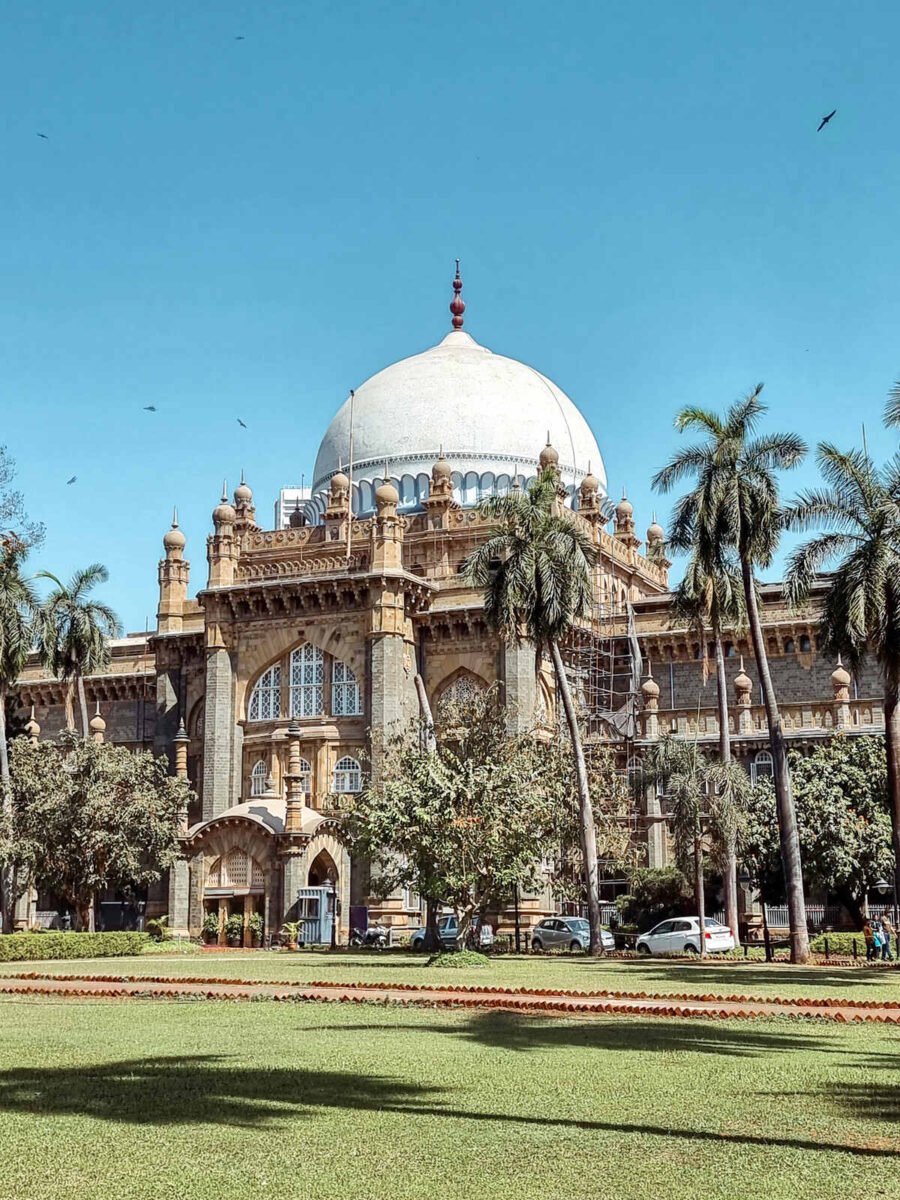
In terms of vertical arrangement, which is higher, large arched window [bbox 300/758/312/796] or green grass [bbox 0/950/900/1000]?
large arched window [bbox 300/758/312/796]

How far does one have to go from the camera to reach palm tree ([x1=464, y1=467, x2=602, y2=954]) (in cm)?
4412

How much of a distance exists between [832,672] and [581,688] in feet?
33.0

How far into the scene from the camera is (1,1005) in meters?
23.3

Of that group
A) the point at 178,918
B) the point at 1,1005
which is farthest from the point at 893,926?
the point at 1,1005

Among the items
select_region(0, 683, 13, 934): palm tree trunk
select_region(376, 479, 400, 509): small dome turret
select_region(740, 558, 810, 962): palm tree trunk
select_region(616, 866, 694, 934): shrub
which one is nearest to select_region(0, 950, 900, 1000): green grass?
select_region(740, 558, 810, 962): palm tree trunk

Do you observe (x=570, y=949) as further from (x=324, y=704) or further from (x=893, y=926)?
(x=324, y=704)

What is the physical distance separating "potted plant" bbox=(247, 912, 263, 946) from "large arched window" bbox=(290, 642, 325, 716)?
10786 millimetres

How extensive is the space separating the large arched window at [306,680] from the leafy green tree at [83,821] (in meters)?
8.53

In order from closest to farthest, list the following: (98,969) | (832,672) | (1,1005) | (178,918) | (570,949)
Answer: (1,1005)
(98,969)
(570,949)
(178,918)
(832,672)

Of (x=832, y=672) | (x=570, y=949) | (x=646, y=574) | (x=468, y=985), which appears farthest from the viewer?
Answer: (x=646, y=574)

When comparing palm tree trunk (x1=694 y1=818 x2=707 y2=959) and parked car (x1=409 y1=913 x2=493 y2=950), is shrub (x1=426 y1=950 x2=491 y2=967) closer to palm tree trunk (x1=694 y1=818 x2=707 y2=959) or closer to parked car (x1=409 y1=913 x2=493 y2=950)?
palm tree trunk (x1=694 y1=818 x2=707 y2=959)

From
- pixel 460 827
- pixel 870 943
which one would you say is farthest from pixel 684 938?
pixel 460 827

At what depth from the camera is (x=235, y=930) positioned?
53812mm

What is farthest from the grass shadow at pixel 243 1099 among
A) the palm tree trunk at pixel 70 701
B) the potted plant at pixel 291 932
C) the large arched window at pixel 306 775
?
the palm tree trunk at pixel 70 701
